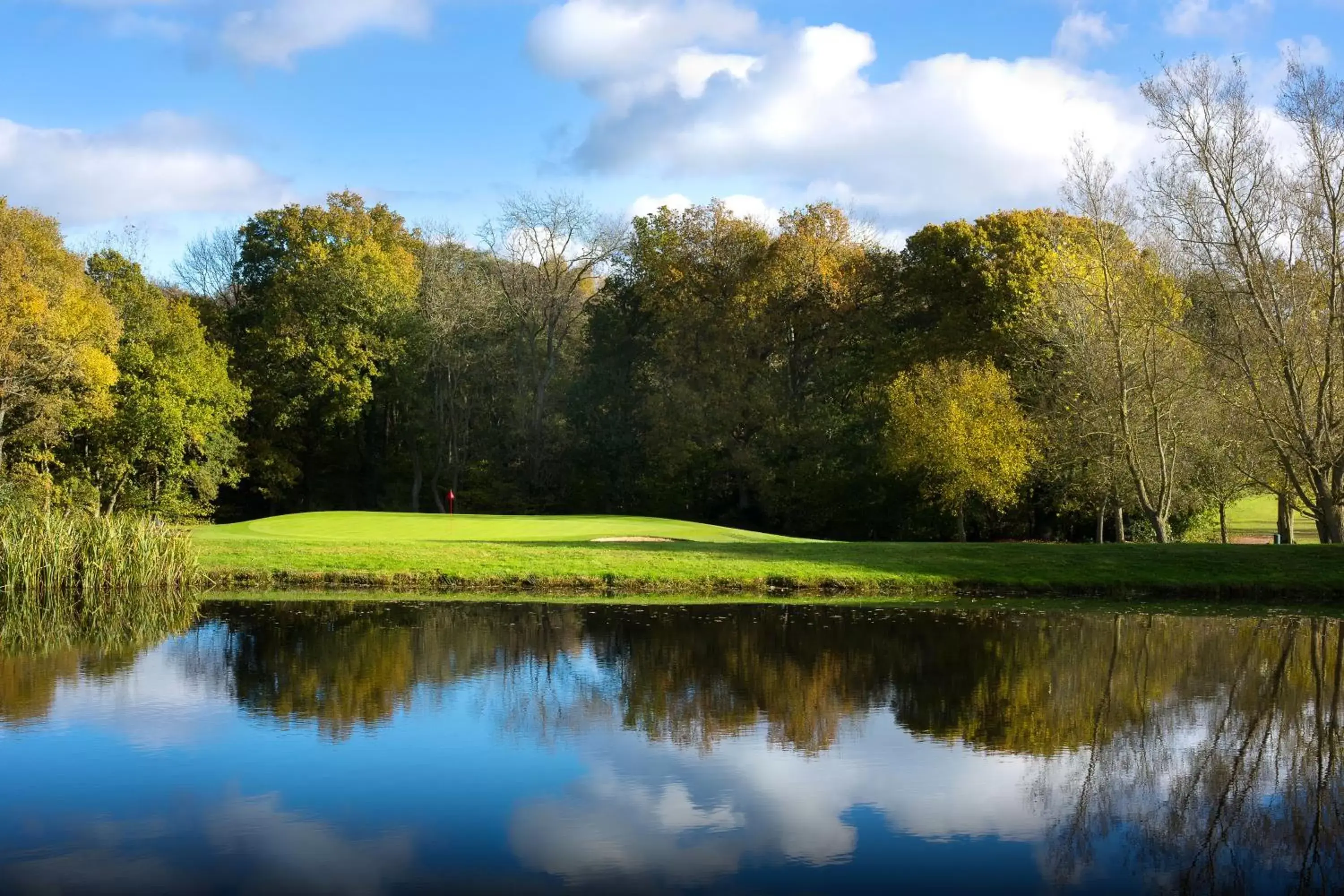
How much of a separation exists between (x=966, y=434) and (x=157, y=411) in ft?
84.8

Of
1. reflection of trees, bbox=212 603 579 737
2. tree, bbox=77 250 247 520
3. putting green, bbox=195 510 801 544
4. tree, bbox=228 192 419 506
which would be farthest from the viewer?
tree, bbox=228 192 419 506

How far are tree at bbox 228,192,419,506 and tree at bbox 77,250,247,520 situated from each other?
2435mm

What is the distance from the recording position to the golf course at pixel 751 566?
21000mm

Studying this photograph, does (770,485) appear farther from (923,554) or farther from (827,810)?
(827,810)

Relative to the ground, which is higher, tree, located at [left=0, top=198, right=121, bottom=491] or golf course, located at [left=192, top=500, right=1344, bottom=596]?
tree, located at [left=0, top=198, right=121, bottom=491]

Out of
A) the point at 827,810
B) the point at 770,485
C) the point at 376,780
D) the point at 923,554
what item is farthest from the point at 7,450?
the point at 827,810

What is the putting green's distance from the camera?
2656cm

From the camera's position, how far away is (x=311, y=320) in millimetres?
43375

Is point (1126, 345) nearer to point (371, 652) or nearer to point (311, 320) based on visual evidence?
point (371, 652)

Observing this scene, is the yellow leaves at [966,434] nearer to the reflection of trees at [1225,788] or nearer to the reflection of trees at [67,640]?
the reflection of trees at [1225,788]

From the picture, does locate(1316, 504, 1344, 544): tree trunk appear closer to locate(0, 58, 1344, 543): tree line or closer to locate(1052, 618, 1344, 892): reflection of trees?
locate(0, 58, 1344, 543): tree line

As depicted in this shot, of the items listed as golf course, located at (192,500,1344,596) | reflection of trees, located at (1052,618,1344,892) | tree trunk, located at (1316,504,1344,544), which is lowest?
reflection of trees, located at (1052,618,1344,892)

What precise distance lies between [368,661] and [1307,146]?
67.9 ft

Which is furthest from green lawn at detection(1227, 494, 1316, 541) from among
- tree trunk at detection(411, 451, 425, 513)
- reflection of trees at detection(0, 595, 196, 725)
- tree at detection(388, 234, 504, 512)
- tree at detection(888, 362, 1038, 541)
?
reflection of trees at detection(0, 595, 196, 725)
